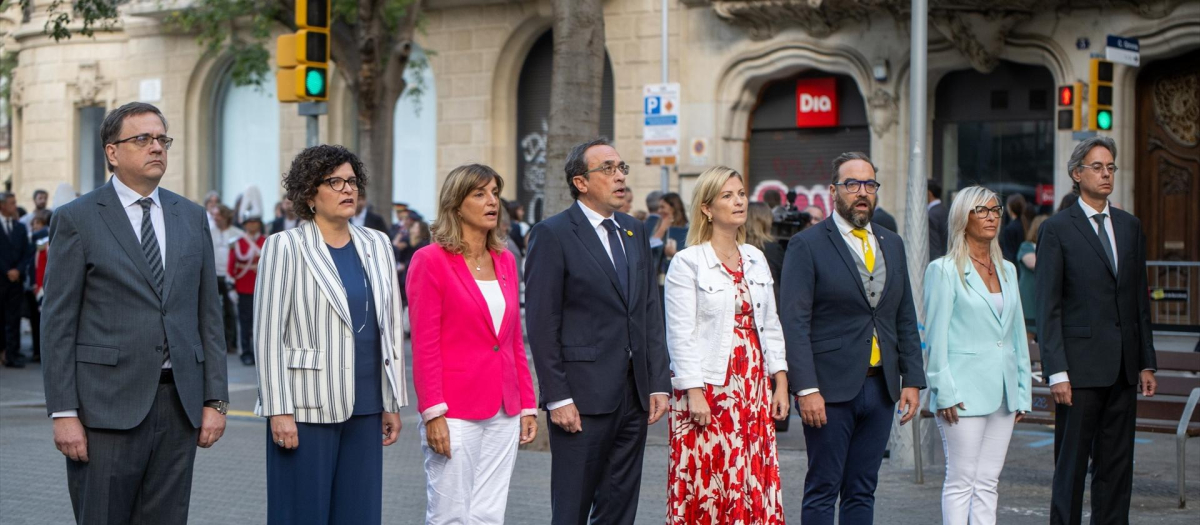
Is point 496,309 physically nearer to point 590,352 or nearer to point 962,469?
point 590,352

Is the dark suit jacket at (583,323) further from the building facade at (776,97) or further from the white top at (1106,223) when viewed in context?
the building facade at (776,97)

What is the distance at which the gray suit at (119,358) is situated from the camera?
4914 mm

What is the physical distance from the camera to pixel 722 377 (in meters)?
6.14

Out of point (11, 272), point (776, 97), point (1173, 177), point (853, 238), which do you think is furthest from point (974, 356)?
point (776, 97)

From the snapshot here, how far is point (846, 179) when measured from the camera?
21.3ft

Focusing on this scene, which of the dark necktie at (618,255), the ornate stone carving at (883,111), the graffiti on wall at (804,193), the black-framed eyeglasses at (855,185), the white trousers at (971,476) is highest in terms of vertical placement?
the ornate stone carving at (883,111)

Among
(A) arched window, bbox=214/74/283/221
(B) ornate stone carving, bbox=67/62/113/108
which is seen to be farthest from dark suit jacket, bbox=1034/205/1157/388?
(B) ornate stone carving, bbox=67/62/113/108

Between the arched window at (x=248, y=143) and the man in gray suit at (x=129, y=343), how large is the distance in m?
24.5

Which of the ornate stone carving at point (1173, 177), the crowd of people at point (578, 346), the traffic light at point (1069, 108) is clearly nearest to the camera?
the crowd of people at point (578, 346)

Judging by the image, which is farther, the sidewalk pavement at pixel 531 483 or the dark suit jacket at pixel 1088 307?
the sidewalk pavement at pixel 531 483

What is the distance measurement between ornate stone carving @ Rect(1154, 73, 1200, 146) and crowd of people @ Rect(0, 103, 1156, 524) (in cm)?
1398

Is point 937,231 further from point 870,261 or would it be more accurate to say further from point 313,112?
point 870,261

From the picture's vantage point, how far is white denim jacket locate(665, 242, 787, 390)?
242 inches

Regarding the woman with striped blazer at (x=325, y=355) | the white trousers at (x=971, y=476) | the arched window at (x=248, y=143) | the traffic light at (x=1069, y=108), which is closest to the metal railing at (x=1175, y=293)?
the traffic light at (x=1069, y=108)
